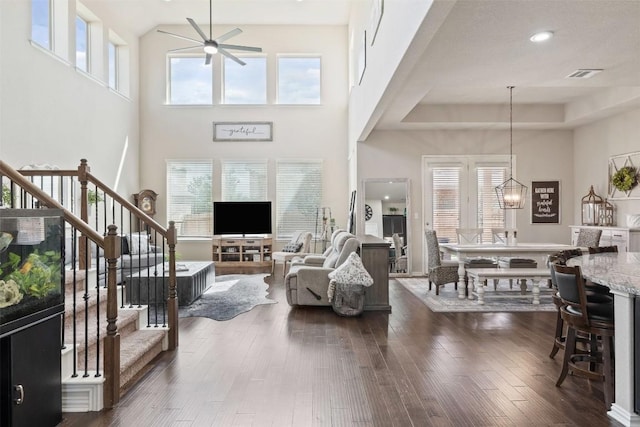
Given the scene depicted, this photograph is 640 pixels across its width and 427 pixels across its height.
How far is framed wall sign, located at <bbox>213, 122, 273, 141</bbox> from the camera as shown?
400 inches

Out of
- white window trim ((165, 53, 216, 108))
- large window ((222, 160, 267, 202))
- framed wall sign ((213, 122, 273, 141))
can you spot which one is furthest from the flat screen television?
white window trim ((165, 53, 216, 108))

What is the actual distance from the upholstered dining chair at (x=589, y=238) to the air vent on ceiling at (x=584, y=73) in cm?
236

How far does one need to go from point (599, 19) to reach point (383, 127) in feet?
16.1

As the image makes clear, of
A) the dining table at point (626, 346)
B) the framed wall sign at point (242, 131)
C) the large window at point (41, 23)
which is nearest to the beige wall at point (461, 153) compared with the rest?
the framed wall sign at point (242, 131)

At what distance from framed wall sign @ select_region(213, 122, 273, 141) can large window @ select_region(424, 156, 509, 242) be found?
3943 millimetres

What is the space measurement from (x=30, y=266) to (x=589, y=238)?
6.97m

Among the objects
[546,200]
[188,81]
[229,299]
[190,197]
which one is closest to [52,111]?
[190,197]

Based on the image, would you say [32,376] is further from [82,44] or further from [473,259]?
[82,44]

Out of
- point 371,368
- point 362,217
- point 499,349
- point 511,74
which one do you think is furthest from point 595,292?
point 362,217

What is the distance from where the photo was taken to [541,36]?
3.68 meters

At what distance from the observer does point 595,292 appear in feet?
11.3

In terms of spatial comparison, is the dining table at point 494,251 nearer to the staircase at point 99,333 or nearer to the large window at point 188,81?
the staircase at point 99,333

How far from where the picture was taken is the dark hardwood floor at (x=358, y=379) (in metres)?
2.64

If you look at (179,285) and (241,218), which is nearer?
(179,285)
